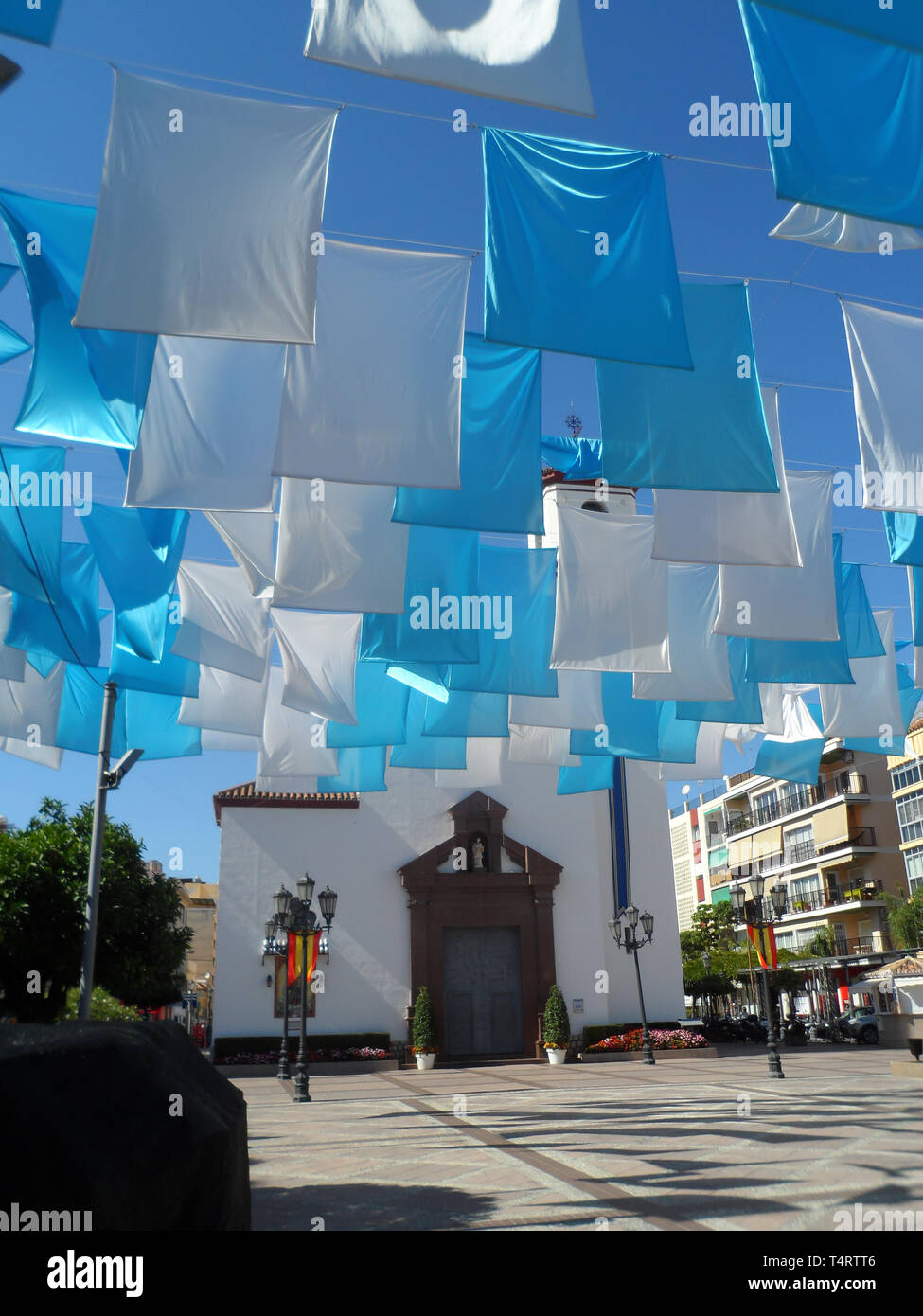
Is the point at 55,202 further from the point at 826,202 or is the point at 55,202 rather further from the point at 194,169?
the point at 826,202

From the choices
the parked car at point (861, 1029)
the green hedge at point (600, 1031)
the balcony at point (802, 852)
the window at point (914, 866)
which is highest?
the balcony at point (802, 852)

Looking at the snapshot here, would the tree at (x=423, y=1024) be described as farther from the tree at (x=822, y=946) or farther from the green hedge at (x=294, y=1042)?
the tree at (x=822, y=946)

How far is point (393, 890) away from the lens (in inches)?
1096

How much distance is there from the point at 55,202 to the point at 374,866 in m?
22.4

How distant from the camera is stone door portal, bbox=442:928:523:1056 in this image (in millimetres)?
26891

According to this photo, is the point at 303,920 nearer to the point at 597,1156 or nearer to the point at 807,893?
the point at 597,1156

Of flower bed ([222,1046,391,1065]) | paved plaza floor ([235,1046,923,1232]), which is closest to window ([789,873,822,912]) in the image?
flower bed ([222,1046,391,1065])

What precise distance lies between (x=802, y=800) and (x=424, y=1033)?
119 ft

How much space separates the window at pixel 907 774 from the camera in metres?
43.5

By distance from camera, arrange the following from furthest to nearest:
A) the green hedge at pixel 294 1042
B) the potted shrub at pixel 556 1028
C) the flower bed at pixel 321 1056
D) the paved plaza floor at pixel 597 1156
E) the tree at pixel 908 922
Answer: the tree at pixel 908 922, the potted shrub at pixel 556 1028, the green hedge at pixel 294 1042, the flower bed at pixel 321 1056, the paved plaza floor at pixel 597 1156

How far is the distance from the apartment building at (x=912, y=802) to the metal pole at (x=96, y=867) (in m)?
37.7

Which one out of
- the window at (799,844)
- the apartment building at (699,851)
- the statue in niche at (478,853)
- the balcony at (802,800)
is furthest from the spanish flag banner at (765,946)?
the apartment building at (699,851)

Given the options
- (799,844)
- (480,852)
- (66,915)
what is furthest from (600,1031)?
(799,844)

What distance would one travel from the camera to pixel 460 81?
5.99 meters
